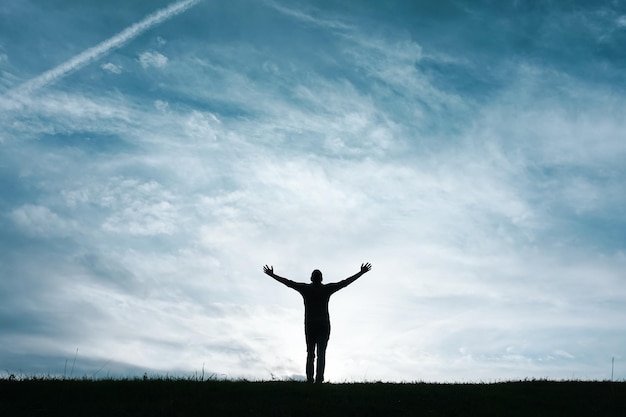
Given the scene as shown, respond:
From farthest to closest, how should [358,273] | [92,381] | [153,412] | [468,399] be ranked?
[358,273] < [92,381] < [468,399] < [153,412]

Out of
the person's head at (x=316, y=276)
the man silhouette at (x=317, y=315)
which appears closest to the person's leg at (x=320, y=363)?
the man silhouette at (x=317, y=315)

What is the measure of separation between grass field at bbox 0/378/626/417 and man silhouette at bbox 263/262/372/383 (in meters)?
0.94

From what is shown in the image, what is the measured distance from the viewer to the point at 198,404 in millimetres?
14047

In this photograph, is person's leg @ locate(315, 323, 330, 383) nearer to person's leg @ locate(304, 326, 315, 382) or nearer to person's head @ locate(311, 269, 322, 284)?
person's leg @ locate(304, 326, 315, 382)

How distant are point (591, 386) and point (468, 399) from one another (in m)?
4.84

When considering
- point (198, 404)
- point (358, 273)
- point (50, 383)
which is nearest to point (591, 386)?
point (358, 273)

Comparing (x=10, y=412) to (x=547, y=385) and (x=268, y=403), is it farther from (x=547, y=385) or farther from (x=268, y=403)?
(x=547, y=385)

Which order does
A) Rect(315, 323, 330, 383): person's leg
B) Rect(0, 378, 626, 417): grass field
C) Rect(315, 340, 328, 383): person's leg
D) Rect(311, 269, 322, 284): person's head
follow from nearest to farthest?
Rect(0, 378, 626, 417): grass field → Rect(315, 323, 330, 383): person's leg → Rect(315, 340, 328, 383): person's leg → Rect(311, 269, 322, 284): person's head

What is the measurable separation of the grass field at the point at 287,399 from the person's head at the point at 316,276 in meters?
2.76

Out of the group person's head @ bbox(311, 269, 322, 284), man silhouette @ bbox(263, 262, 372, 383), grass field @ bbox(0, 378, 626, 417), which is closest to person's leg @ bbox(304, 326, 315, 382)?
man silhouette @ bbox(263, 262, 372, 383)

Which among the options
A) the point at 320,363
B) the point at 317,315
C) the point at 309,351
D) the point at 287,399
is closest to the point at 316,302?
the point at 317,315

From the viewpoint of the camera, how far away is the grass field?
45.0ft

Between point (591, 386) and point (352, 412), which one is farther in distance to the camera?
point (591, 386)

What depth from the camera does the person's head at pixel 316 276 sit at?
1728 cm
